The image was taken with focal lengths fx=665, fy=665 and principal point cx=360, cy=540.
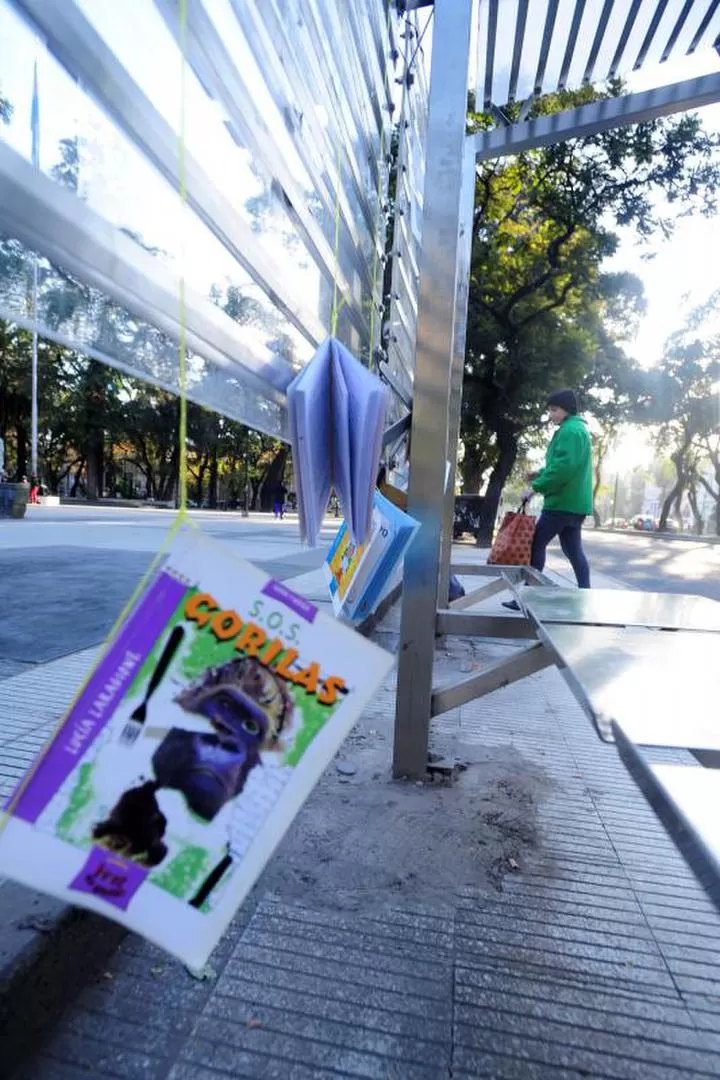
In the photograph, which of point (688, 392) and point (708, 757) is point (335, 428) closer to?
point (708, 757)

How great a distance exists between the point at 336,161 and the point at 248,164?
2.40 ft

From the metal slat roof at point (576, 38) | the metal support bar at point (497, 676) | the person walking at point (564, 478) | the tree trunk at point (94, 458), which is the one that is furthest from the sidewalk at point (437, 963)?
the tree trunk at point (94, 458)

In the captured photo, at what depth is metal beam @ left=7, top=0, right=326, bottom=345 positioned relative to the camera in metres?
0.97

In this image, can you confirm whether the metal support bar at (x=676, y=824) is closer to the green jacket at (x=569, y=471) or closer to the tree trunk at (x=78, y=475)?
the green jacket at (x=569, y=471)

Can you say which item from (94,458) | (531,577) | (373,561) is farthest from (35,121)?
(94,458)

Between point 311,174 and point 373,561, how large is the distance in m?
1.25

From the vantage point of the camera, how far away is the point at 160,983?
1.56m

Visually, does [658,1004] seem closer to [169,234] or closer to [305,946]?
[305,946]

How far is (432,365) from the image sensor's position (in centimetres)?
244

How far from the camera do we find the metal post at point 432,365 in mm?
2348

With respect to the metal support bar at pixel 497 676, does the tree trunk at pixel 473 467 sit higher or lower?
higher

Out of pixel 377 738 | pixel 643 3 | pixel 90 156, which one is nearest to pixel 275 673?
pixel 90 156

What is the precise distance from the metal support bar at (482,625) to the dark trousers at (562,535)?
2546 millimetres

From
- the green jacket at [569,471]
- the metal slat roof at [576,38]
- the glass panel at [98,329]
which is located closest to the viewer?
the glass panel at [98,329]
